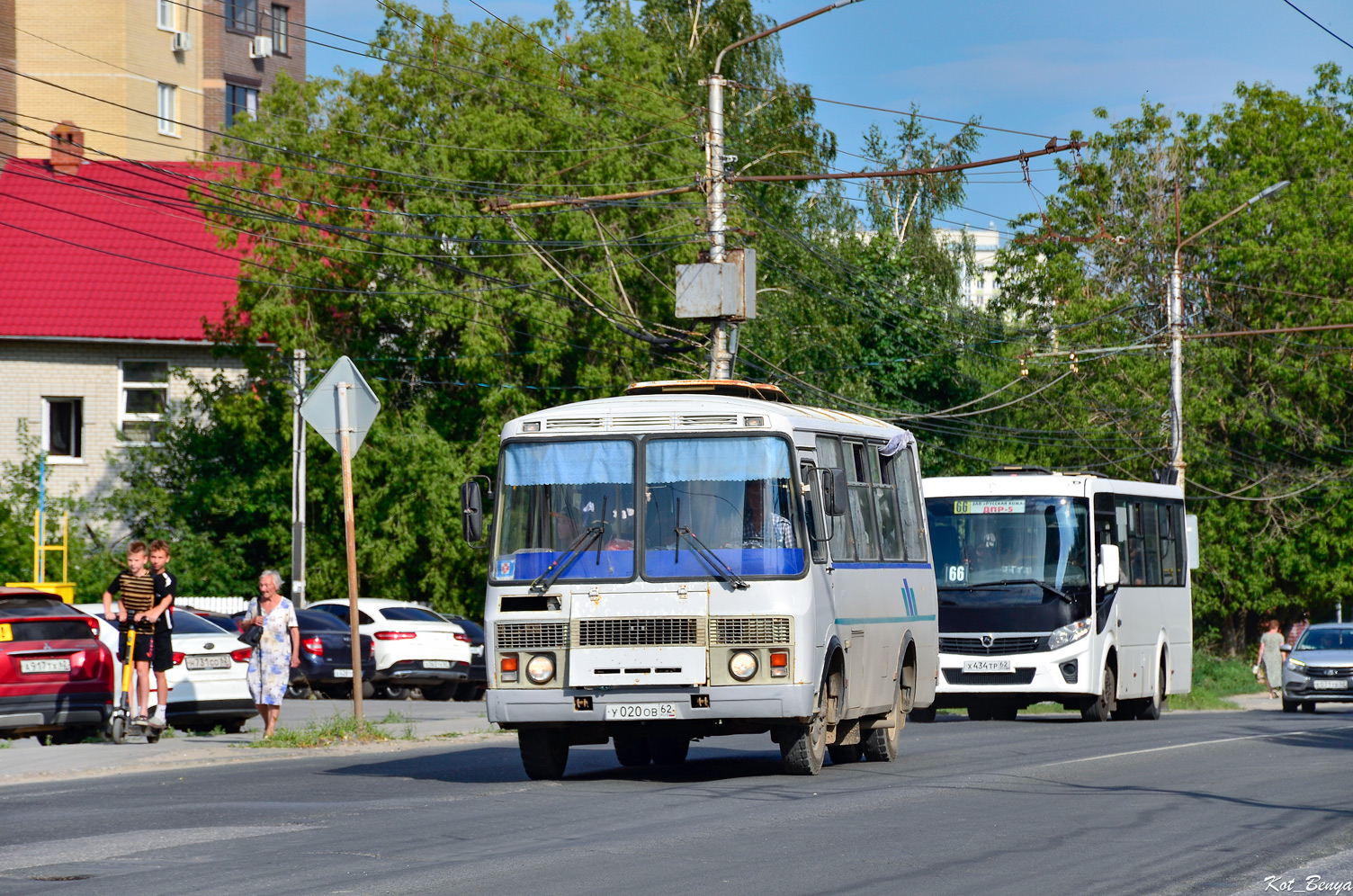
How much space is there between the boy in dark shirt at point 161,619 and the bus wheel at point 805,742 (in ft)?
21.6

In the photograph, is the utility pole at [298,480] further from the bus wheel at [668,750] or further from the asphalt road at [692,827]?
the bus wheel at [668,750]

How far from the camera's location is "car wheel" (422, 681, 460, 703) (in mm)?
31244

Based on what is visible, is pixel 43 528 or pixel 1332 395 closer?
pixel 43 528

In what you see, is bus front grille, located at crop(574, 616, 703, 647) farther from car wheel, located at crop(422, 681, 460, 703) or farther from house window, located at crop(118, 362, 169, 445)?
house window, located at crop(118, 362, 169, 445)

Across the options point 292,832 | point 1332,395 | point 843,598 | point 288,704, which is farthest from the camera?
point 1332,395

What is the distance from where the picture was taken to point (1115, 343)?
53.3 metres

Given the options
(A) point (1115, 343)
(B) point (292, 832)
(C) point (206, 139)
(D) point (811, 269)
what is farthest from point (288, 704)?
(C) point (206, 139)

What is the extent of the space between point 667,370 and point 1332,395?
1971cm

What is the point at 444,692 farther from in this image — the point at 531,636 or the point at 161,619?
the point at 531,636

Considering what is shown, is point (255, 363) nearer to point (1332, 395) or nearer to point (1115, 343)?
point (1115, 343)

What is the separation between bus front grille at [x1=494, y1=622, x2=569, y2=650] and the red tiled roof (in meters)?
33.4

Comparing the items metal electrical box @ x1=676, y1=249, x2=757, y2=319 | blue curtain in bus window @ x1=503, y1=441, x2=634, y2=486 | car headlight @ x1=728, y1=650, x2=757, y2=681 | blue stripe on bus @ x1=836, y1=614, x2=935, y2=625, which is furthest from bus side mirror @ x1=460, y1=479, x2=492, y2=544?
metal electrical box @ x1=676, y1=249, x2=757, y2=319

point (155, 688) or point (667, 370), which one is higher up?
point (667, 370)

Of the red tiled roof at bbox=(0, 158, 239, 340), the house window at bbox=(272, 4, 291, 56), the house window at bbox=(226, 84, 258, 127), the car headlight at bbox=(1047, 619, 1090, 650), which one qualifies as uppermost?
the house window at bbox=(272, 4, 291, 56)
